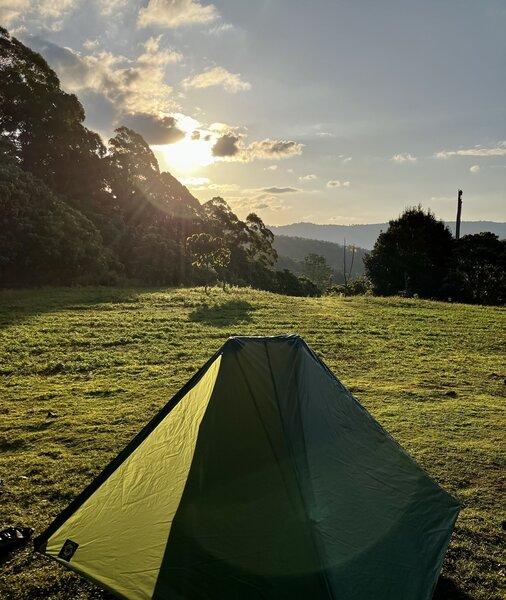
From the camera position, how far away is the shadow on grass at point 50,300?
21497 millimetres

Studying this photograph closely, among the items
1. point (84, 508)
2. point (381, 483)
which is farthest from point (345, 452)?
point (84, 508)

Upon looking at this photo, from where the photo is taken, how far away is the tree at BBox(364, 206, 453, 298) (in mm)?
42312

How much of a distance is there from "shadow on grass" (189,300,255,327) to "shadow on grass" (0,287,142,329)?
528 centimetres

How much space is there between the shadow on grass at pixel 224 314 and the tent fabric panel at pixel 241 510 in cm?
1547

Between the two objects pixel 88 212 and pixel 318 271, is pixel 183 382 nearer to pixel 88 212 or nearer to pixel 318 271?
pixel 88 212

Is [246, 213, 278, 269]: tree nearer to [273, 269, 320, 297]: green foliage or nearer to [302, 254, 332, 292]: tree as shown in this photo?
[273, 269, 320, 297]: green foliage

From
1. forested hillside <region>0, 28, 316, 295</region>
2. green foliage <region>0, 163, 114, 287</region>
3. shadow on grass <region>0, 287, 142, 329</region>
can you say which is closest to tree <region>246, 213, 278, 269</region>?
forested hillside <region>0, 28, 316, 295</region>

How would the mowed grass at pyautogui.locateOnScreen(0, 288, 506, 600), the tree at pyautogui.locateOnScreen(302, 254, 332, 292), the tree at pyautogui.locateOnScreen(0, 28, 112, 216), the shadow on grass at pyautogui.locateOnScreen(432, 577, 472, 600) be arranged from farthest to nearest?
the tree at pyautogui.locateOnScreen(302, 254, 332, 292) < the tree at pyautogui.locateOnScreen(0, 28, 112, 216) < the mowed grass at pyautogui.locateOnScreen(0, 288, 506, 600) < the shadow on grass at pyautogui.locateOnScreen(432, 577, 472, 600)

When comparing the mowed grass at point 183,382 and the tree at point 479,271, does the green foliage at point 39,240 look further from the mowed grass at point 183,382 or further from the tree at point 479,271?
the tree at point 479,271

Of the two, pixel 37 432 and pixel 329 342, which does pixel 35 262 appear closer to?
pixel 329 342

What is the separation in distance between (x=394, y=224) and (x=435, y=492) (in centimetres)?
4597

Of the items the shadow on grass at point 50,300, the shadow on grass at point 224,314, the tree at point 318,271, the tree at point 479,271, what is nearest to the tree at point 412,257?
the tree at point 479,271

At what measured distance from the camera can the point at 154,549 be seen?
4.48m

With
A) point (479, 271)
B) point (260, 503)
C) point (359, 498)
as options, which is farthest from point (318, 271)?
point (260, 503)
